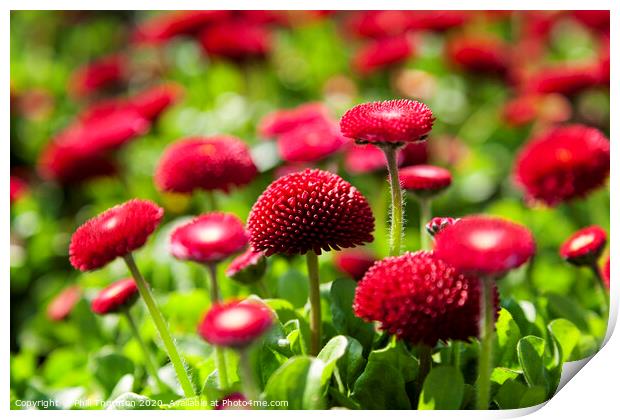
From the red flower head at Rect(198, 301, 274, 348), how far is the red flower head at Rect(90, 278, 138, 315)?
39 cm

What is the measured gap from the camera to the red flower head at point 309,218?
857mm

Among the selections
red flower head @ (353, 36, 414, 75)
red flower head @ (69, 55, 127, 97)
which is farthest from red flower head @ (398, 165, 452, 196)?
red flower head @ (69, 55, 127, 97)

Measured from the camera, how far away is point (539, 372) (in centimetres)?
94

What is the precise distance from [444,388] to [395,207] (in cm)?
21

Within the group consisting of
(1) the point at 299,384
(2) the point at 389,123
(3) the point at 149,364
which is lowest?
(3) the point at 149,364

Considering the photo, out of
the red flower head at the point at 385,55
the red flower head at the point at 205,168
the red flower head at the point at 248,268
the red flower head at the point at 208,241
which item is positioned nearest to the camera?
the red flower head at the point at 208,241

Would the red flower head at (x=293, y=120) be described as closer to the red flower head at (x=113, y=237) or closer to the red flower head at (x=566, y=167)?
the red flower head at (x=566, y=167)

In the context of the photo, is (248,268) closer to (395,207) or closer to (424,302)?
→ (395,207)

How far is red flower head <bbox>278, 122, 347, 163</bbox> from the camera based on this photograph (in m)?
1.29

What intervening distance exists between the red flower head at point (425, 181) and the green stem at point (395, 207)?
0.13 meters

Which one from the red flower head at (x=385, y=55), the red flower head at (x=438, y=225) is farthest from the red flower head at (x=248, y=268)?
the red flower head at (x=385, y=55)

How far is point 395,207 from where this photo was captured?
36.2 inches

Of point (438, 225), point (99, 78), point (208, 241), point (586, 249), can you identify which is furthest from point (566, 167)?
point (99, 78)

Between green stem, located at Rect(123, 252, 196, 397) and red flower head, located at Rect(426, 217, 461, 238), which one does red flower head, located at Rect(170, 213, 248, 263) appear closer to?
green stem, located at Rect(123, 252, 196, 397)
